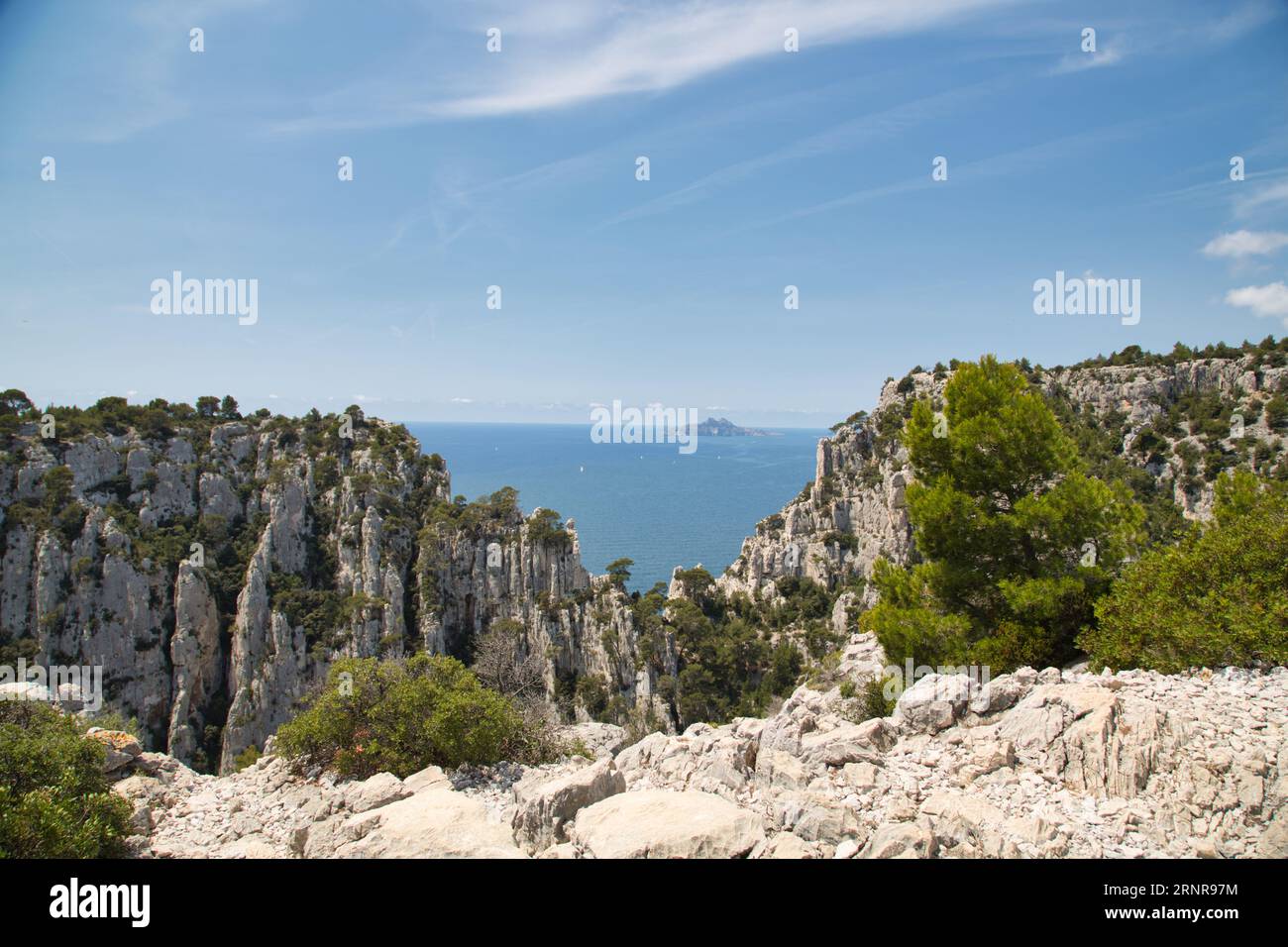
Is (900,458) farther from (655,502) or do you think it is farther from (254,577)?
(655,502)

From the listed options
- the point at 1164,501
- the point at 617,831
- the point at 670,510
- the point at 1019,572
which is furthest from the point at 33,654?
the point at 670,510

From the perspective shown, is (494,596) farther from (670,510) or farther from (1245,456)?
(670,510)

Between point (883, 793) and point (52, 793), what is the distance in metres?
10.1

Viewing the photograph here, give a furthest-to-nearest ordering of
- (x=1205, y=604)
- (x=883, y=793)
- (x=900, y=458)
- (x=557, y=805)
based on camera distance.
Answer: (x=900, y=458)
(x=1205, y=604)
(x=883, y=793)
(x=557, y=805)

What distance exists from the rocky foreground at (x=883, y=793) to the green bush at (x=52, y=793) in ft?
2.32

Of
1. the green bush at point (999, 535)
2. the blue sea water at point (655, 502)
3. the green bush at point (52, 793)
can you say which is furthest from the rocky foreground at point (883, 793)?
the blue sea water at point (655, 502)

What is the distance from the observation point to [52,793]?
7656 mm

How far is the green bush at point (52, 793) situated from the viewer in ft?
22.5

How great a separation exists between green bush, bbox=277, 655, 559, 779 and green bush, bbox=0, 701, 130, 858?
2495 mm

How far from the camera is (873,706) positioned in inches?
452

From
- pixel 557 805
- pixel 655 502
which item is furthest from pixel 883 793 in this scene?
pixel 655 502

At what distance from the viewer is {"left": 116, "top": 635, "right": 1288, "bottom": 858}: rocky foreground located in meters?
6.38

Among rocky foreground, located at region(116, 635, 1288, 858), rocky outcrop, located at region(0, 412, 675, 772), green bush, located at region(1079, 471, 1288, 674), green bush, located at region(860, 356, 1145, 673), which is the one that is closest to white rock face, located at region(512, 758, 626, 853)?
rocky foreground, located at region(116, 635, 1288, 858)
